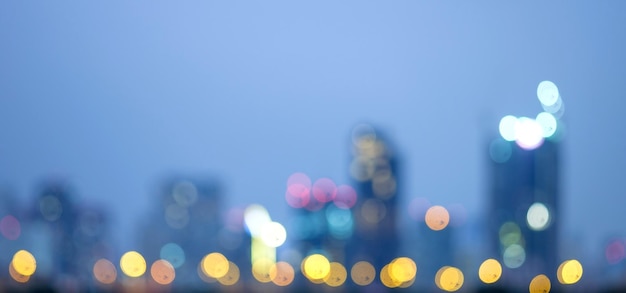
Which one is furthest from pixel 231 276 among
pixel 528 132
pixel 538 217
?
pixel 528 132

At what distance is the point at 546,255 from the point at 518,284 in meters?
0.69

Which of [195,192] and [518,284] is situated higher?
[195,192]

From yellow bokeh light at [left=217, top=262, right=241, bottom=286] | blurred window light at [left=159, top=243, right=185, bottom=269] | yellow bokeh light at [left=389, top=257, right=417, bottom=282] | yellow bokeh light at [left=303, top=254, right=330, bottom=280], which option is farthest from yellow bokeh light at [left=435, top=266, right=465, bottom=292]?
blurred window light at [left=159, top=243, right=185, bottom=269]

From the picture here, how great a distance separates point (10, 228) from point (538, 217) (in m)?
9.06

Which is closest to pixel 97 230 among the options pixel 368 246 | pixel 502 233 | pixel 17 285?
pixel 17 285

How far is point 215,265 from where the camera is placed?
2262cm

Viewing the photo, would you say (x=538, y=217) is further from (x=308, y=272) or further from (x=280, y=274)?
(x=308, y=272)

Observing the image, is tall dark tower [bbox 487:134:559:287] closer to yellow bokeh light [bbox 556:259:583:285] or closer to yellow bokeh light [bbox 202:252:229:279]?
yellow bokeh light [bbox 556:259:583:285]

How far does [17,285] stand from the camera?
1352 cm

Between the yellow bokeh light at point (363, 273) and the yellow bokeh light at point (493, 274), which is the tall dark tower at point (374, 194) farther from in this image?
the yellow bokeh light at point (493, 274)

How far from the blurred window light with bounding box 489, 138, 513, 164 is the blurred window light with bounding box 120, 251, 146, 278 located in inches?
227

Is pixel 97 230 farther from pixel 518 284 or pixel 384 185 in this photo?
pixel 384 185

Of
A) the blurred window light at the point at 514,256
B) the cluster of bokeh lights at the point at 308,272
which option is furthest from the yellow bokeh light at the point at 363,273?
the blurred window light at the point at 514,256

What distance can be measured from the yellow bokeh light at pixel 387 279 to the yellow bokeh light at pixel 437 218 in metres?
1.58
